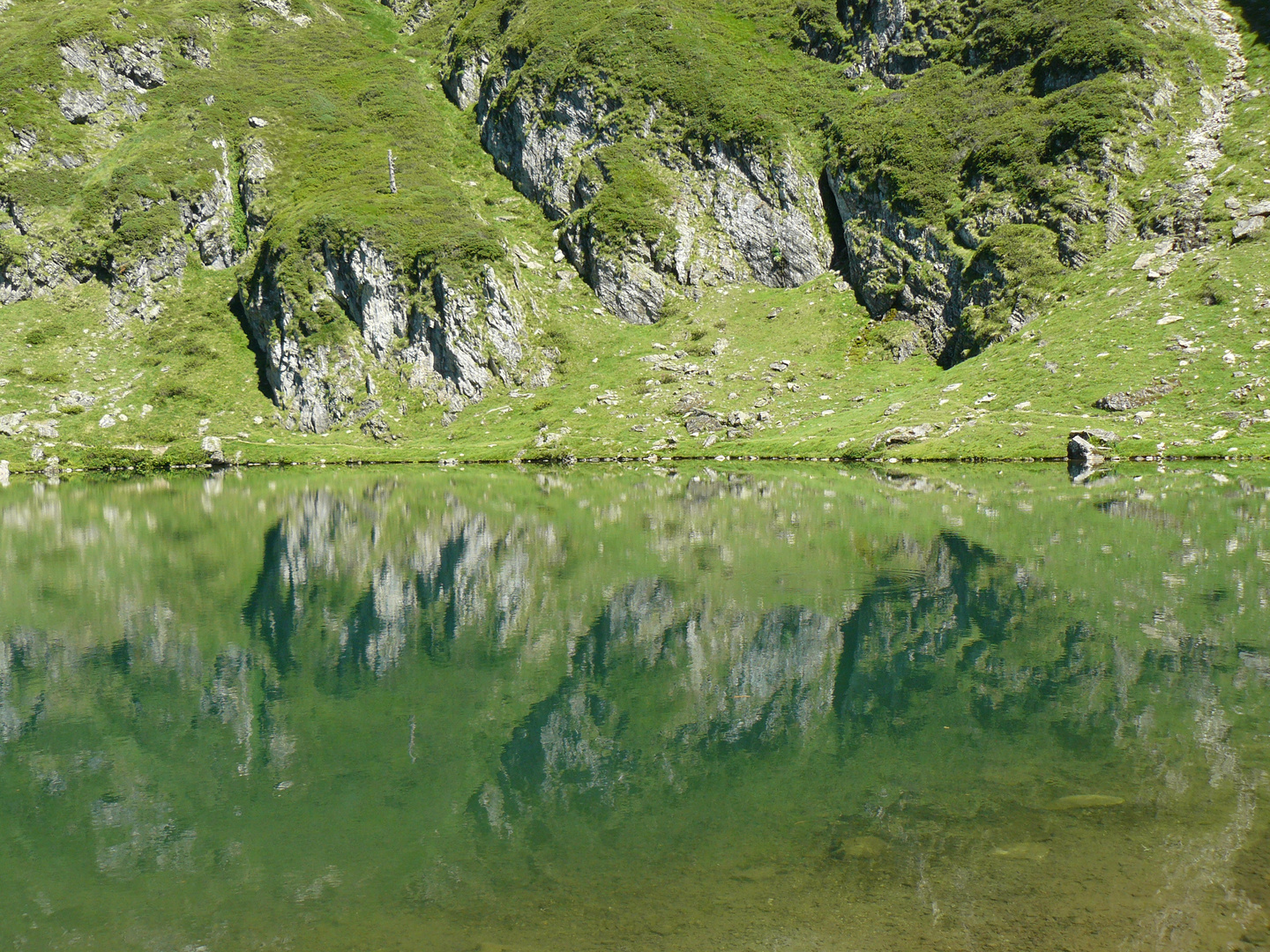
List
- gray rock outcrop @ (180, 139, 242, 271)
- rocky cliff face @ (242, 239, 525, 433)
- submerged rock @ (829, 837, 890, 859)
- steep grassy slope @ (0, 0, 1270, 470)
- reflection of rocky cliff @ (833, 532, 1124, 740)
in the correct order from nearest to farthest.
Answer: submerged rock @ (829, 837, 890, 859)
reflection of rocky cliff @ (833, 532, 1124, 740)
steep grassy slope @ (0, 0, 1270, 470)
rocky cliff face @ (242, 239, 525, 433)
gray rock outcrop @ (180, 139, 242, 271)

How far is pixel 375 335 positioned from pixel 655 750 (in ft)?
466

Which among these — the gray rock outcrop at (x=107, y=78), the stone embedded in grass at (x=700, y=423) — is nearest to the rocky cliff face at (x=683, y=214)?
the stone embedded in grass at (x=700, y=423)

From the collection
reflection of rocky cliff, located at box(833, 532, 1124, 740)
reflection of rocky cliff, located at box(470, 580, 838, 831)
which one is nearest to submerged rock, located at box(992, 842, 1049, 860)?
reflection of rocky cliff, located at box(833, 532, 1124, 740)

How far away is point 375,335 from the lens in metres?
144

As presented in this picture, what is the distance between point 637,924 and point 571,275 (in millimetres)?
160151

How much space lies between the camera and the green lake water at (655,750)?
10.4 meters

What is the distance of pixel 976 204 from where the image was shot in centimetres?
12925

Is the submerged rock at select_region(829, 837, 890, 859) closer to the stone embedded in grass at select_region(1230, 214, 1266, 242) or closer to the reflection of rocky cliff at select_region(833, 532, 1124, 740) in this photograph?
the reflection of rocky cliff at select_region(833, 532, 1124, 740)

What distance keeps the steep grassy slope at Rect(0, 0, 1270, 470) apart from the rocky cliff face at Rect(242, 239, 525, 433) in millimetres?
603

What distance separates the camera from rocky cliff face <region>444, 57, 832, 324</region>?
156m

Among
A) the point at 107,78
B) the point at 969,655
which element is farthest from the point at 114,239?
the point at 969,655

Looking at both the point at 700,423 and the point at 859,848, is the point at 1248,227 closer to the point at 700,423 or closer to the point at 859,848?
the point at 700,423

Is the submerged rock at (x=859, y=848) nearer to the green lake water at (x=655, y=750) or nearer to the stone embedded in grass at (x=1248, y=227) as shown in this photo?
the green lake water at (x=655, y=750)

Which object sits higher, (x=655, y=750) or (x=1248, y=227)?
(x=1248, y=227)
